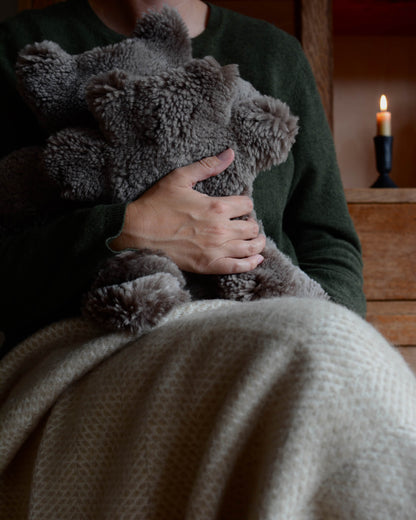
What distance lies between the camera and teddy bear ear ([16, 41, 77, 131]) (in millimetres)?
556

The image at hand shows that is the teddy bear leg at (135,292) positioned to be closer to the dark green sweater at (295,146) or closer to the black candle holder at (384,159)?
the dark green sweater at (295,146)

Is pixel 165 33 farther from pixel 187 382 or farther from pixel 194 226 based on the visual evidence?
pixel 187 382

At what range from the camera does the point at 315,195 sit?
2.50ft

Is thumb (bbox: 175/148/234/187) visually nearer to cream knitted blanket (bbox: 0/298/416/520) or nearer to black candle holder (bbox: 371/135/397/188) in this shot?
cream knitted blanket (bbox: 0/298/416/520)

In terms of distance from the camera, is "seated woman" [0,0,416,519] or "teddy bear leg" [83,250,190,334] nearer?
"seated woman" [0,0,416,519]

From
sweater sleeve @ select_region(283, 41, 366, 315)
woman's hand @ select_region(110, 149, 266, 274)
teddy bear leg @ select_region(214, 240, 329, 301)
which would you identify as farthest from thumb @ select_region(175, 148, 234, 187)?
sweater sleeve @ select_region(283, 41, 366, 315)

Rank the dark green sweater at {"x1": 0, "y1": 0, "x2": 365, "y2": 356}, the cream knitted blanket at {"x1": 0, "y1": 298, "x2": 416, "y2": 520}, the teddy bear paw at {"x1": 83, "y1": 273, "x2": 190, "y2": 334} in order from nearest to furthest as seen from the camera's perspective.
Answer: the cream knitted blanket at {"x1": 0, "y1": 298, "x2": 416, "y2": 520}, the teddy bear paw at {"x1": 83, "y1": 273, "x2": 190, "y2": 334}, the dark green sweater at {"x1": 0, "y1": 0, "x2": 365, "y2": 356}

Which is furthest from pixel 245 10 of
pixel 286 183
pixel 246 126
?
pixel 246 126

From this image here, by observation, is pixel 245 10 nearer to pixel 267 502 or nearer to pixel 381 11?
pixel 381 11

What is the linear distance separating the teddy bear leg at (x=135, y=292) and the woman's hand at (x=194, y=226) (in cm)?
4

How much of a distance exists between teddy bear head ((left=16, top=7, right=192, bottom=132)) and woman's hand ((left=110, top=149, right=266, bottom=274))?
13 centimetres

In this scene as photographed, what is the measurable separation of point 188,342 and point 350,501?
0.15m

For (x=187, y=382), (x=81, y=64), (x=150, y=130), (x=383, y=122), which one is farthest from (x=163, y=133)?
(x=383, y=122)

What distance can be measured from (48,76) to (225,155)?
8.5 inches
